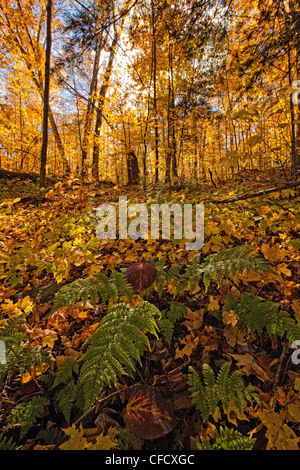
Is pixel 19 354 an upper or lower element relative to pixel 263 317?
lower

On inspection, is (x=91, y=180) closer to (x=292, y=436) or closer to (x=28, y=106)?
(x=28, y=106)

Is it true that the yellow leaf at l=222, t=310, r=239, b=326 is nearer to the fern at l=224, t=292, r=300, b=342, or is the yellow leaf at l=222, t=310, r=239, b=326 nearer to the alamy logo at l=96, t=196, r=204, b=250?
the fern at l=224, t=292, r=300, b=342

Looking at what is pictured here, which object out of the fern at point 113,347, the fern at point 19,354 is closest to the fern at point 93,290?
the fern at point 113,347

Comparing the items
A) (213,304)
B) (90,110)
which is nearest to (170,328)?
(213,304)

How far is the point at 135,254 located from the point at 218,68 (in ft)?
14.4

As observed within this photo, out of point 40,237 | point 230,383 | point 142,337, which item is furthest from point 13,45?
point 230,383

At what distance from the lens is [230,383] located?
126 cm

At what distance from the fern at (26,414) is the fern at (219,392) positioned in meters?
1.02

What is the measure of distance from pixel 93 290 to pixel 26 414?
33.7 inches

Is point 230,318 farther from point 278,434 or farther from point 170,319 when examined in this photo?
point 278,434

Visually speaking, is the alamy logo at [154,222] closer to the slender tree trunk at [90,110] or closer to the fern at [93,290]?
the fern at [93,290]

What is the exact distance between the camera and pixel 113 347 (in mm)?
1188

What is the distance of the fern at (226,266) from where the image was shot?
59.7 inches
